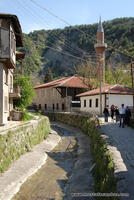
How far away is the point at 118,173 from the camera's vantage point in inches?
273

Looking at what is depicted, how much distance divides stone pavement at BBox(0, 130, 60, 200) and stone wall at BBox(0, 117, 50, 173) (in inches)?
13.0

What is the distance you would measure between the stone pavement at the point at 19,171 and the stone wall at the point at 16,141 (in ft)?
1.08

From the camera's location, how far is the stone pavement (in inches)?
349

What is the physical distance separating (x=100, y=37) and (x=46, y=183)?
153 feet

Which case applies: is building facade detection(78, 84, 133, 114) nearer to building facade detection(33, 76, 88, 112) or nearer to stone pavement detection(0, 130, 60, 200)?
building facade detection(33, 76, 88, 112)

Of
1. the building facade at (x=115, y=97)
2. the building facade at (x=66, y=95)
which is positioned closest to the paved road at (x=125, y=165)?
the building facade at (x=115, y=97)

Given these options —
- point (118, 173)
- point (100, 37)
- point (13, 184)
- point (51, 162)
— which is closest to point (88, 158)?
point (51, 162)

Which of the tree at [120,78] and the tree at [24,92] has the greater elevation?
the tree at [120,78]

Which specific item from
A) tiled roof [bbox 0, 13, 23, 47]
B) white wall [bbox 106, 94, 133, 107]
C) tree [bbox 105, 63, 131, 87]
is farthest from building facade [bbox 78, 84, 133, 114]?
tree [bbox 105, 63, 131, 87]

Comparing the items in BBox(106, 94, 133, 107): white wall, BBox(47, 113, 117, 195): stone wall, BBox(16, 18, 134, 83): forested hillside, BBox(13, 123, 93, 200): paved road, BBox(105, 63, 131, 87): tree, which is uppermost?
BBox(16, 18, 134, 83): forested hillside

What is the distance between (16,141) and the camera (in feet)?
42.8

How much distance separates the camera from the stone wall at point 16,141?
1089 cm

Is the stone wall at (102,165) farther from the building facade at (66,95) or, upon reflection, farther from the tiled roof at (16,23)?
the building facade at (66,95)

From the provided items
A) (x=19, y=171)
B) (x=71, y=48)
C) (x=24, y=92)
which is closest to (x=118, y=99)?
(x=24, y=92)
